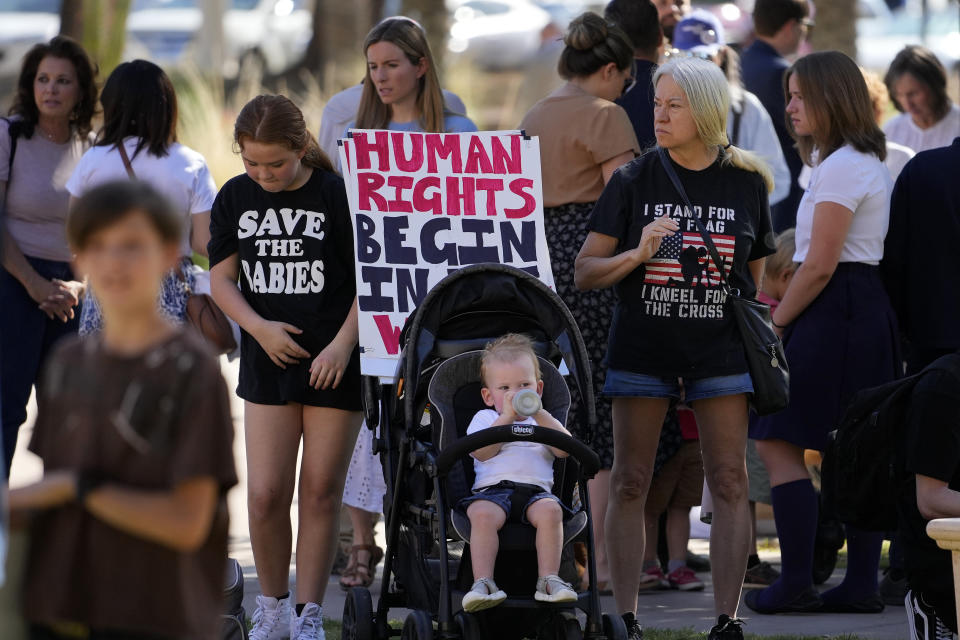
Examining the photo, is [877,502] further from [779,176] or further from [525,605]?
[779,176]

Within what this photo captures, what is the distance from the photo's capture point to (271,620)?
539 centimetres

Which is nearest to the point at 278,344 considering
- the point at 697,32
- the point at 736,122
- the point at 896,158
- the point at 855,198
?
the point at 855,198

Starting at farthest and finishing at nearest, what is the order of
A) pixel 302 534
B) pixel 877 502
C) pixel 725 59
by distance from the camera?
pixel 725 59, pixel 302 534, pixel 877 502

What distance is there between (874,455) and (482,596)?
4.77 feet

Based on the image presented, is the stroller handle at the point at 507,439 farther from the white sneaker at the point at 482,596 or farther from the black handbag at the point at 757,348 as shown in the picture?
the black handbag at the point at 757,348

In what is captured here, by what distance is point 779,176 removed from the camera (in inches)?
289

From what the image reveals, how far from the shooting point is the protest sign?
5.32 metres

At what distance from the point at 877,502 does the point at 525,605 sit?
1316 millimetres

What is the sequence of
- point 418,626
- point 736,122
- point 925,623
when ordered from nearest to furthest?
point 418,626 → point 925,623 → point 736,122

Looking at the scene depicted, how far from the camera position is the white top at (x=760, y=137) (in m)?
7.29

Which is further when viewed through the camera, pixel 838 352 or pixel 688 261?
pixel 838 352

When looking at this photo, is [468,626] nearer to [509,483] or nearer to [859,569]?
[509,483]

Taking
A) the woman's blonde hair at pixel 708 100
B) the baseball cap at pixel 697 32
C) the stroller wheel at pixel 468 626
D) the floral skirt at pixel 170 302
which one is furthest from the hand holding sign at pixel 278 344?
the baseball cap at pixel 697 32

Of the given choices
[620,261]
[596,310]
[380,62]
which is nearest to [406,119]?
[380,62]
